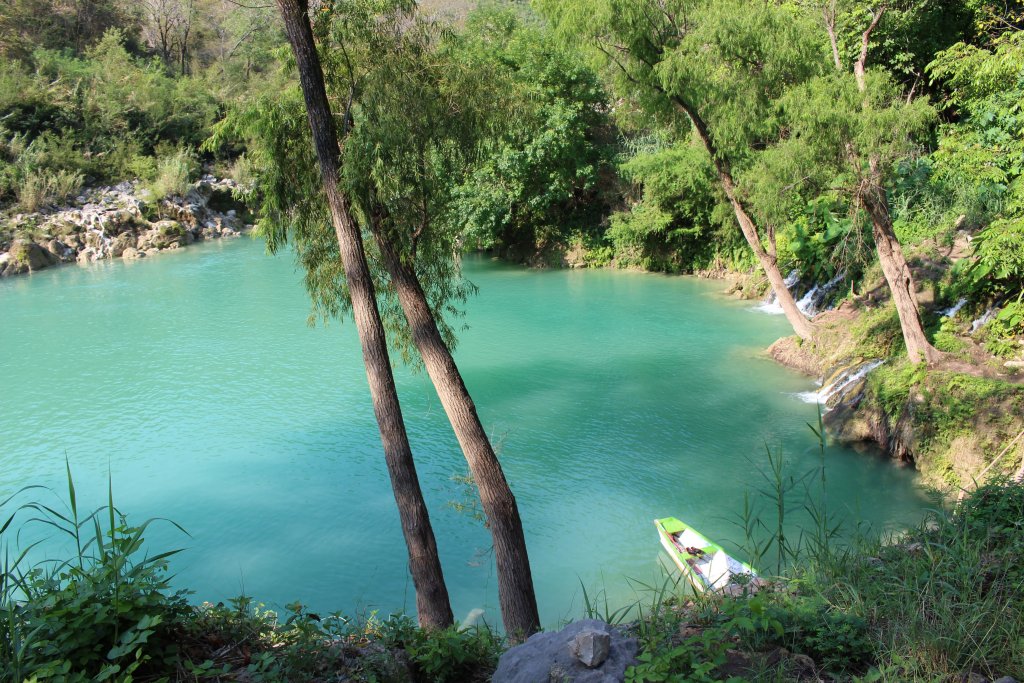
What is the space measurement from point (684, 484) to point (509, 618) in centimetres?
496

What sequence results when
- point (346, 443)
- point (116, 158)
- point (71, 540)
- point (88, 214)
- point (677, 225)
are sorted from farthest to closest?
1. point (116, 158)
2. point (88, 214)
3. point (677, 225)
4. point (346, 443)
5. point (71, 540)

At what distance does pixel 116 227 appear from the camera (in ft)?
107

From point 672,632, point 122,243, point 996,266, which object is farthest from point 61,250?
point 672,632

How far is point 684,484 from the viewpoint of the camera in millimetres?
11000

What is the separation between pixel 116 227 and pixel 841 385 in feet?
99.0

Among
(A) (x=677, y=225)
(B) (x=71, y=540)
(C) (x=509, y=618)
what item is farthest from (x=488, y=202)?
(C) (x=509, y=618)

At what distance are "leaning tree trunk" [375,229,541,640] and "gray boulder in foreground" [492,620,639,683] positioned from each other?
3237mm

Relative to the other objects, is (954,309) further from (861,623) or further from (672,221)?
(672,221)

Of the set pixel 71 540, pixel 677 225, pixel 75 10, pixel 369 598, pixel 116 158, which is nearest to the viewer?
pixel 369 598

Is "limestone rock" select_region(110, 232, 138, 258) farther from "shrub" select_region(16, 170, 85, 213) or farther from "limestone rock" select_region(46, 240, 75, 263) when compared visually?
"shrub" select_region(16, 170, 85, 213)

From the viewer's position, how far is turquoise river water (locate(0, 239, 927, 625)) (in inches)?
376

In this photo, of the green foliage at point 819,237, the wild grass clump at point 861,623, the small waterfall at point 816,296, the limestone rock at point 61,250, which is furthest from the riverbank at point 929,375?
the limestone rock at point 61,250

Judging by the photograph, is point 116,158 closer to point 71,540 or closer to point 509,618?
point 71,540

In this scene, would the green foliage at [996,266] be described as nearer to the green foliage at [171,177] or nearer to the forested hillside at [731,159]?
the forested hillside at [731,159]
